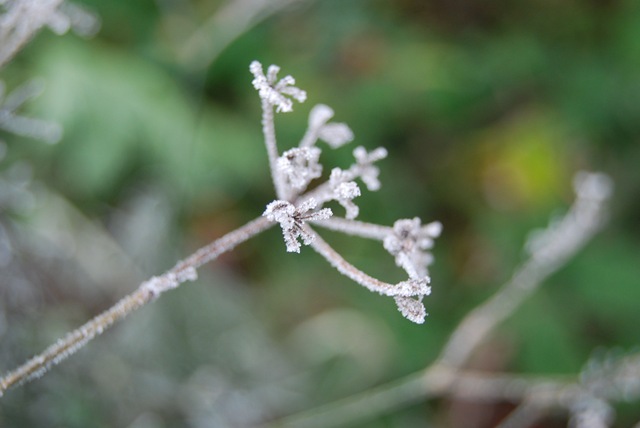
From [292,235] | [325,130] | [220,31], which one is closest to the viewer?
[292,235]

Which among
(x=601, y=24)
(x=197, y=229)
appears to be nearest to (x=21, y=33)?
(x=197, y=229)

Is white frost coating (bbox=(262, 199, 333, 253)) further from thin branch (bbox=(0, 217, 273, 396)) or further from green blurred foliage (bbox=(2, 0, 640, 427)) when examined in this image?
green blurred foliage (bbox=(2, 0, 640, 427))

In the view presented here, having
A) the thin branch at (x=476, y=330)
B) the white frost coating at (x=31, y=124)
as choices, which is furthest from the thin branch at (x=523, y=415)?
the white frost coating at (x=31, y=124)

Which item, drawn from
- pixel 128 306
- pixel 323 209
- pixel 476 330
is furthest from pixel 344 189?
pixel 476 330

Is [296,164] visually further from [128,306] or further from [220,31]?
[220,31]

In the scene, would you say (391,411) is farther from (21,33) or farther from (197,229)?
(21,33)

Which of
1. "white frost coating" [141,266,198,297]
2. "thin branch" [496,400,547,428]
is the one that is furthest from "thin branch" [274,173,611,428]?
"white frost coating" [141,266,198,297]

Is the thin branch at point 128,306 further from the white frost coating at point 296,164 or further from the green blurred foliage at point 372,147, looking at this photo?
the green blurred foliage at point 372,147
